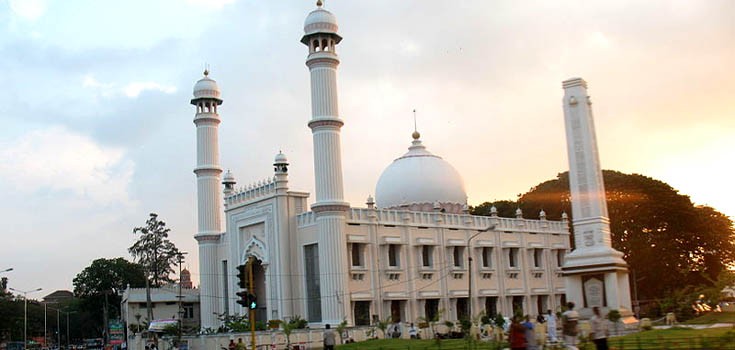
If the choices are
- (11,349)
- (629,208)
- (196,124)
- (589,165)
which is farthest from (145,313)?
(589,165)

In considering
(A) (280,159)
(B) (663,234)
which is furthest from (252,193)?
(B) (663,234)

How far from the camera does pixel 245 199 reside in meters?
46.0

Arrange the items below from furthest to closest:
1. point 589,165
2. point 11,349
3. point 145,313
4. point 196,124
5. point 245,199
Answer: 1. point 11,349
2. point 145,313
3. point 196,124
4. point 245,199
5. point 589,165

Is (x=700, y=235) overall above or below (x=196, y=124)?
below

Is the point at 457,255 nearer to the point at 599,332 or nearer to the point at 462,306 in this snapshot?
the point at 462,306

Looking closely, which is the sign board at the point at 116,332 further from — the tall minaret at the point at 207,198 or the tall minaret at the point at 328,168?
the tall minaret at the point at 328,168

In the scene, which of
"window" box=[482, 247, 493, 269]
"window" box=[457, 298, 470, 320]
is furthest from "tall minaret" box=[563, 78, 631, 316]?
"window" box=[482, 247, 493, 269]

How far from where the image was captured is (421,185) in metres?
51.0

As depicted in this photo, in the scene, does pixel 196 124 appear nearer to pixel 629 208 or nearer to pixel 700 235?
pixel 629 208

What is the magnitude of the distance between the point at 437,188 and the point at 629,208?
544 inches

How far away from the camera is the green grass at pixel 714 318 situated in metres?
29.6

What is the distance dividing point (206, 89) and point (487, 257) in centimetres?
1958

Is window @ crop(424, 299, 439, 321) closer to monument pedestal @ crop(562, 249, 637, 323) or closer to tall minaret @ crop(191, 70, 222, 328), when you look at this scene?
tall minaret @ crop(191, 70, 222, 328)

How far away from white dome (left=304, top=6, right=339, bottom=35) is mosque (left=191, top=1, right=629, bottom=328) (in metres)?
0.07
